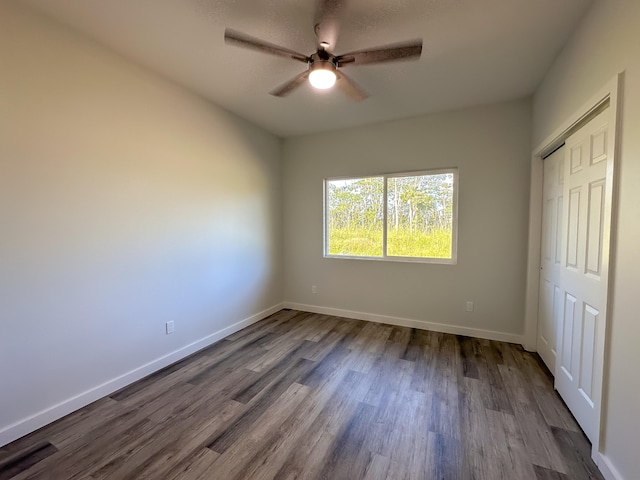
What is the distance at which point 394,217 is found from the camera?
3.66 meters

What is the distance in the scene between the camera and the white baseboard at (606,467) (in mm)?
1354

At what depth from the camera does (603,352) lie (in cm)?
149

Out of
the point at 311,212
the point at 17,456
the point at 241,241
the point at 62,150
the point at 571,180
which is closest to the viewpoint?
the point at 17,456

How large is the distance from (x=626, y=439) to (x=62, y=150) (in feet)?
11.8

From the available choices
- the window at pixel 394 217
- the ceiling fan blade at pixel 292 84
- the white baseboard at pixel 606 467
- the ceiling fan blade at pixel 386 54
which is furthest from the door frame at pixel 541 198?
the ceiling fan blade at pixel 292 84

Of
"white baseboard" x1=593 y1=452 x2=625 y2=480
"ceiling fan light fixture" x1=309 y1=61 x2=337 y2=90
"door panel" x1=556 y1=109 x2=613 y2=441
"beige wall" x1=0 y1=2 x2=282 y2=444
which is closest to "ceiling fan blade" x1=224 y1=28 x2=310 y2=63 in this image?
"ceiling fan light fixture" x1=309 y1=61 x2=337 y2=90

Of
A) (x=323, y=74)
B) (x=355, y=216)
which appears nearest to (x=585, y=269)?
(x=323, y=74)

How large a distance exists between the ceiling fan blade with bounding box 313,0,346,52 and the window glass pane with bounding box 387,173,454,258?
7.00 ft

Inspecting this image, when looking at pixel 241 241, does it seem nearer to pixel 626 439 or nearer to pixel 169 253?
pixel 169 253

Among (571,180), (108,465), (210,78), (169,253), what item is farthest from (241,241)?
(571,180)

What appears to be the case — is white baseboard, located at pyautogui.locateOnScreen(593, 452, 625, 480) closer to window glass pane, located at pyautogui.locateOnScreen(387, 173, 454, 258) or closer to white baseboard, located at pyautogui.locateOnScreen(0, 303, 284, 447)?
window glass pane, located at pyautogui.locateOnScreen(387, 173, 454, 258)

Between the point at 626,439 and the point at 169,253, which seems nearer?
the point at 626,439

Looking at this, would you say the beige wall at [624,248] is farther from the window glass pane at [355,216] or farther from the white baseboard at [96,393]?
the white baseboard at [96,393]

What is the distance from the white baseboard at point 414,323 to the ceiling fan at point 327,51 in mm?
2842
